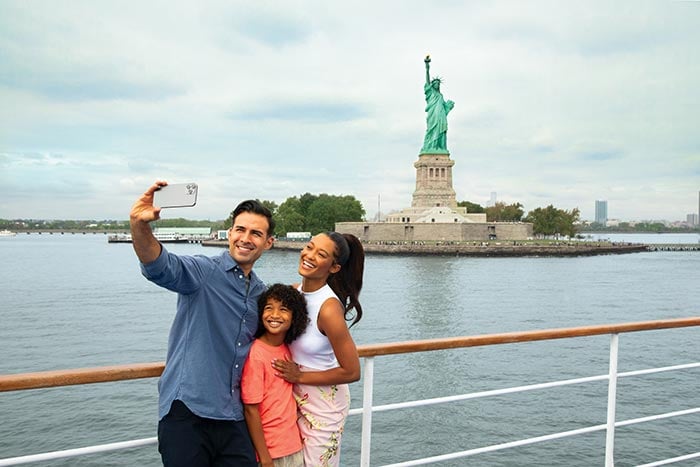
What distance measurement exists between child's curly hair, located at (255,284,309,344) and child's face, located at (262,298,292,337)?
2cm

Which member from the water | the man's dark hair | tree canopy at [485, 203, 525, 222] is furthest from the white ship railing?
tree canopy at [485, 203, 525, 222]

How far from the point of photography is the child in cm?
238

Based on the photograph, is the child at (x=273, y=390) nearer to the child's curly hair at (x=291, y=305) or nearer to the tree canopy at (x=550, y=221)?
the child's curly hair at (x=291, y=305)

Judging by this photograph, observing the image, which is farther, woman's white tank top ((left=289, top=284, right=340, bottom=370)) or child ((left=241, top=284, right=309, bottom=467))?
woman's white tank top ((left=289, top=284, right=340, bottom=370))

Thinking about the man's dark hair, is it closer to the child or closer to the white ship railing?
the child

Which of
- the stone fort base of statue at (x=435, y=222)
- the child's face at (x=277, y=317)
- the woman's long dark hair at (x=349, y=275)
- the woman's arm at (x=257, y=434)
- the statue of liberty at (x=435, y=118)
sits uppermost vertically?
the statue of liberty at (x=435, y=118)

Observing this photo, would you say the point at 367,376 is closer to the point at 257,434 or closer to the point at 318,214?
the point at 257,434

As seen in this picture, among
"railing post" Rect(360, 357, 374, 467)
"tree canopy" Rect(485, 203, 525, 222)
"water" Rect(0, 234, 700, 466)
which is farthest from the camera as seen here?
"tree canopy" Rect(485, 203, 525, 222)

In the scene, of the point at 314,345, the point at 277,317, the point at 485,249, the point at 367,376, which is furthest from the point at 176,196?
the point at 485,249

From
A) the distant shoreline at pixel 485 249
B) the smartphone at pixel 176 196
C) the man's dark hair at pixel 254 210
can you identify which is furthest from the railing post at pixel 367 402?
the distant shoreline at pixel 485 249

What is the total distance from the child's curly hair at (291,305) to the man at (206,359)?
39mm

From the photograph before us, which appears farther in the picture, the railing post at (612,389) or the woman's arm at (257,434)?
the railing post at (612,389)

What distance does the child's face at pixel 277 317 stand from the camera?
2.41 metres

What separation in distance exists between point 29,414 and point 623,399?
12.1 m
